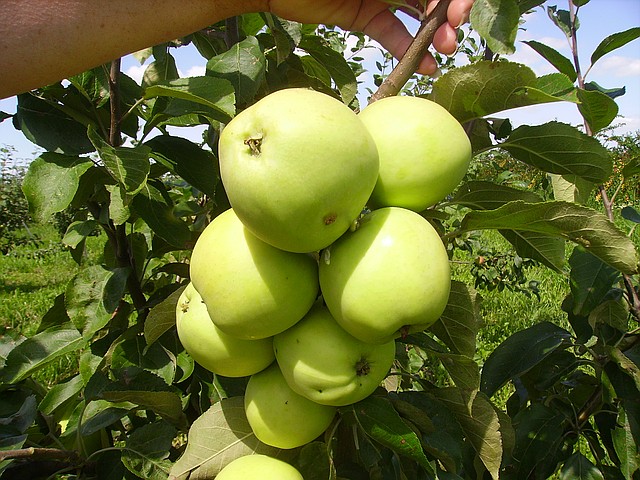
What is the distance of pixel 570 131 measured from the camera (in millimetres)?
1002

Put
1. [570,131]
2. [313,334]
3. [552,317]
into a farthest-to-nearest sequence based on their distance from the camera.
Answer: [552,317] → [570,131] → [313,334]

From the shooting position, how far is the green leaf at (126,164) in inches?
42.2

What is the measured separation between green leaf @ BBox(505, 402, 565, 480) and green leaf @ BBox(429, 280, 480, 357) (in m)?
0.59

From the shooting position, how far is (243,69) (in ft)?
3.92

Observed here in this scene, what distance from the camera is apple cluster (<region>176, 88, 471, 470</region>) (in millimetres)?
754

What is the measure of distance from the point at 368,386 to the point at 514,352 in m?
0.83

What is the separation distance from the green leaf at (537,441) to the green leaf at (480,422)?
52 centimetres

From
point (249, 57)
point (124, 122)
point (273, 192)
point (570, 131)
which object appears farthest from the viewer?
point (124, 122)

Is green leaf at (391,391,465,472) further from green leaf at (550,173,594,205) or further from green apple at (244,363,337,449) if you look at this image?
green leaf at (550,173,594,205)

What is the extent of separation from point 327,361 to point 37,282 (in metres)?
6.76

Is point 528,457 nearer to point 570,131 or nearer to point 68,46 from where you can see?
point 570,131

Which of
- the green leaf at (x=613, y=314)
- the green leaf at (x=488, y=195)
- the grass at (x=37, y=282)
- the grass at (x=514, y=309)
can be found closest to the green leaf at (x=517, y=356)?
the green leaf at (x=613, y=314)

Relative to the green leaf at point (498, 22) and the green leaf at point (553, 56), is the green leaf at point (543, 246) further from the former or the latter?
the green leaf at point (553, 56)

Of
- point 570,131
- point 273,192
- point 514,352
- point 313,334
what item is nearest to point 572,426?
point 514,352
